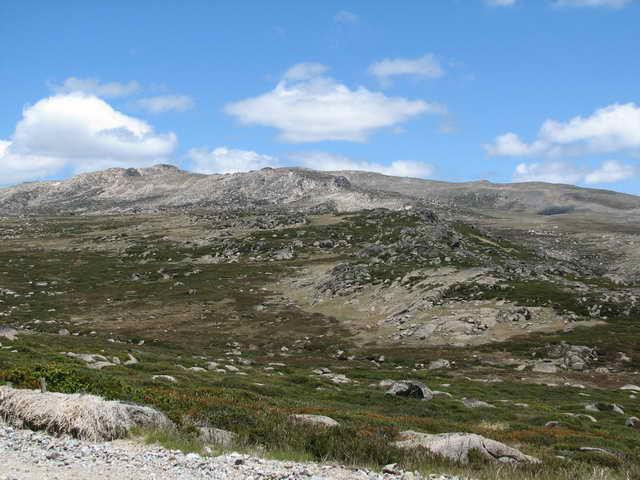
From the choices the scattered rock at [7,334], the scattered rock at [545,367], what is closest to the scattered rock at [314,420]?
the scattered rock at [7,334]

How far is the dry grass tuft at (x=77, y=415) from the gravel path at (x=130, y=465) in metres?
0.53

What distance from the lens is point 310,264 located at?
11131cm

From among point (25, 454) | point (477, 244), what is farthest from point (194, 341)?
point (477, 244)

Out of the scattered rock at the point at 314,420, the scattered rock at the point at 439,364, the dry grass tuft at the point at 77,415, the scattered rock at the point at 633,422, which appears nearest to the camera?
the dry grass tuft at the point at 77,415

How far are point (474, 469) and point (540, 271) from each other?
8301 cm

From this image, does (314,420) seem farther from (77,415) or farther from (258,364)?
(258,364)

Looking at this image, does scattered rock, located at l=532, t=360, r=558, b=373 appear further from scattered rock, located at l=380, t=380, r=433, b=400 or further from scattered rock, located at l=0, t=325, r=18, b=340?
scattered rock, located at l=0, t=325, r=18, b=340

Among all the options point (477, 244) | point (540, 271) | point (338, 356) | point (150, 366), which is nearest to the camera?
point (150, 366)

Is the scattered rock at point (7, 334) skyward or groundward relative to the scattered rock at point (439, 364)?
skyward

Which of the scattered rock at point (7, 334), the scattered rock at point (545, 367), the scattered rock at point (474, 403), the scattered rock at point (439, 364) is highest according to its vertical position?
the scattered rock at point (7, 334)

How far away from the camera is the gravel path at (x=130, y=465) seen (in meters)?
11.5

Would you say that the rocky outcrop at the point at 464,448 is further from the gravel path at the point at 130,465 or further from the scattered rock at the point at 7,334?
the scattered rock at the point at 7,334

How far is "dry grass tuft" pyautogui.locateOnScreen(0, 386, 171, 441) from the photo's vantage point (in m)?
14.1

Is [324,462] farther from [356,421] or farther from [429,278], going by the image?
[429,278]
